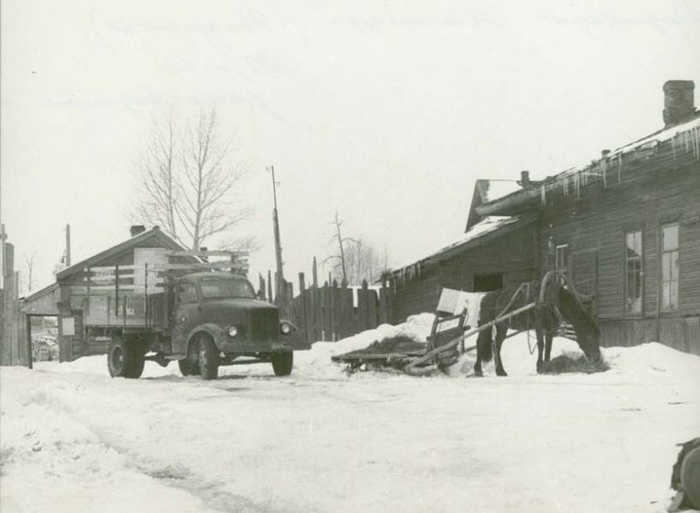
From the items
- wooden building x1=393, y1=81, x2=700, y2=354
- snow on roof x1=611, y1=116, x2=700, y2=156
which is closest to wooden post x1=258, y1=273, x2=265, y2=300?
wooden building x1=393, y1=81, x2=700, y2=354

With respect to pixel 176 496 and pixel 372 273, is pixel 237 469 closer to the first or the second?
pixel 176 496

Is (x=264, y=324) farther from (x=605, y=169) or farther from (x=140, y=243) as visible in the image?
(x=605, y=169)

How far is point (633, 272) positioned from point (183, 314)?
8376 mm

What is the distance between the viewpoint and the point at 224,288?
16.8m

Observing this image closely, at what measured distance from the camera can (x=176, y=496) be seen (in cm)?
688

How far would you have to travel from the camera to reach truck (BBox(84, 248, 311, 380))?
609 inches

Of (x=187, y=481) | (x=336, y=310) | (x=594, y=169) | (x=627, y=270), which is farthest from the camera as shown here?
(x=336, y=310)

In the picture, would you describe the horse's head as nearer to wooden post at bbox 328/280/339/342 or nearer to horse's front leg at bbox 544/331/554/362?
horse's front leg at bbox 544/331/554/362

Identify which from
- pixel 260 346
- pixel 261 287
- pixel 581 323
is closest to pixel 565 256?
pixel 581 323

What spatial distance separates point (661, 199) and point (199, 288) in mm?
8210

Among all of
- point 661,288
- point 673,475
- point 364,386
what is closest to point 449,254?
point 661,288

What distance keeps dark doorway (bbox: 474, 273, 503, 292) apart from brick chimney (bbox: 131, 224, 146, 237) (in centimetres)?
1209

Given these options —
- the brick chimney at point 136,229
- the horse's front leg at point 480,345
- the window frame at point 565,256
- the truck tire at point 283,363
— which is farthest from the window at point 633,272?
the brick chimney at point 136,229

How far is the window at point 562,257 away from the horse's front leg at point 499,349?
5151 millimetres
